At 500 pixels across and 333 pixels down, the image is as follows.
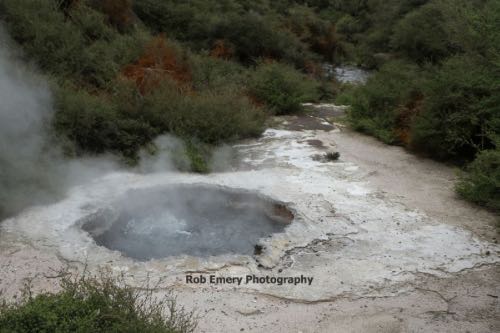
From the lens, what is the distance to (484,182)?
7.69m

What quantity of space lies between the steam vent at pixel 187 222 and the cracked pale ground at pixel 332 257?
9.7 inches

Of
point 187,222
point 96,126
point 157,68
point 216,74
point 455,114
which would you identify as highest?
point 157,68

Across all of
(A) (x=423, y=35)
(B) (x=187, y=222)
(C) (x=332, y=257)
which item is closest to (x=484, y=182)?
(C) (x=332, y=257)

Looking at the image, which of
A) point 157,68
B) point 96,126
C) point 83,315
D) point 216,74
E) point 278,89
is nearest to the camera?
point 83,315

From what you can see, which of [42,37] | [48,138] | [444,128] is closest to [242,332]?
[48,138]

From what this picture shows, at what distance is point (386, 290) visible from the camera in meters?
5.71

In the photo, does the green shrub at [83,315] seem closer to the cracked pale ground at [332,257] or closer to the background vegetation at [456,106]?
the cracked pale ground at [332,257]

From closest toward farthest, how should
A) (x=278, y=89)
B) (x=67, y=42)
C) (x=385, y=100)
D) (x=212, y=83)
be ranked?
(x=67, y=42)
(x=385, y=100)
(x=212, y=83)
(x=278, y=89)

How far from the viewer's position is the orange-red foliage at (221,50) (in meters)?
17.4

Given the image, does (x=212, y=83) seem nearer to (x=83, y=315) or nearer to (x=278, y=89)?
(x=278, y=89)

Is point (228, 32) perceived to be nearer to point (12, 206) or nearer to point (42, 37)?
point (42, 37)

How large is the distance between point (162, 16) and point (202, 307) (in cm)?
1534

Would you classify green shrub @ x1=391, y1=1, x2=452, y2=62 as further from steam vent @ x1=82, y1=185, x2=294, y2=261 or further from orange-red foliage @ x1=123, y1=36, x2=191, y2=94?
steam vent @ x1=82, y1=185, x2=294, y2=261

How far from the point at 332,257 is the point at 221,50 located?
12617 millimetres
